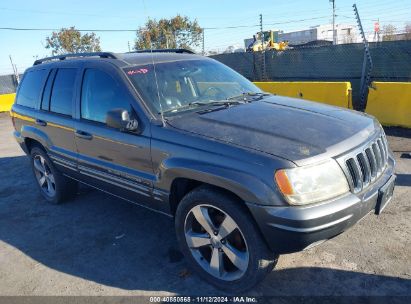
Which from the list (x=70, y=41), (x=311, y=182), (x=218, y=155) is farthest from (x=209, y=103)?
(x=70, y=41)

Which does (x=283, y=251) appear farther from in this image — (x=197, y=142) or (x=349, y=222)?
(x=197, y=142)

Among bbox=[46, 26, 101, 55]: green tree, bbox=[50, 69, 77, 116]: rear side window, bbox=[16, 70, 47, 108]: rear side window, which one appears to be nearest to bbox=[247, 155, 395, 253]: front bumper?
bbox=[50, 69, 77, 116]: rear side window

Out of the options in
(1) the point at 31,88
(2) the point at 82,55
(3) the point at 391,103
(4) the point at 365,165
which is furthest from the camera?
(3) the point at 391,103

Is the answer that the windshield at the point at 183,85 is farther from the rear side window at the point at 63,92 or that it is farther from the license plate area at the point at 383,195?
the license plate area at the point at 383,195

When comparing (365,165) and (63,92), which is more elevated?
(63,92)

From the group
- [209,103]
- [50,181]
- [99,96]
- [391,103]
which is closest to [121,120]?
[99,96]

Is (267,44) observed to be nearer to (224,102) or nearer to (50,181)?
(50,181)

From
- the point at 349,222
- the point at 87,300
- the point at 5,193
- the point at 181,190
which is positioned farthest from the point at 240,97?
the point at 5,193

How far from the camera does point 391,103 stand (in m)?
7.80

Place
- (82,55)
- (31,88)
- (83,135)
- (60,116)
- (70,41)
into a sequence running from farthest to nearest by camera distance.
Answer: (70,41)
(31,88)
(82,55)
(60,116)
(83,135)

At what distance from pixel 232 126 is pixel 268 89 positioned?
7303 mm

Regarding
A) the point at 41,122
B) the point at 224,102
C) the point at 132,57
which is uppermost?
the point at 132,57

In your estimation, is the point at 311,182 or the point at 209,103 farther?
the point at 209,103

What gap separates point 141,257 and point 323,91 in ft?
21.6
